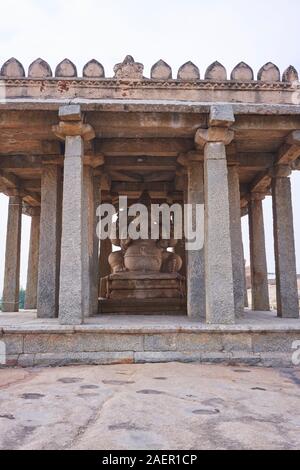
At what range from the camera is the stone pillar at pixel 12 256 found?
1292 cm

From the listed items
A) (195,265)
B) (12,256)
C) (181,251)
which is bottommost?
(195,265)

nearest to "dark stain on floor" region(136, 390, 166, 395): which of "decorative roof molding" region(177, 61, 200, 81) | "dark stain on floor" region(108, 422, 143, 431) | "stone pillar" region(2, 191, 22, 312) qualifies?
"dark stain on floor" region(108, 422, 143, 431)

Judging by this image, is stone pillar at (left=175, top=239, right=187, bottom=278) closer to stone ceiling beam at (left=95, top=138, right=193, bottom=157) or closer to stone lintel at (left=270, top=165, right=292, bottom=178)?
stone lintel at (left=270, top=165, right=292, bottom=178)

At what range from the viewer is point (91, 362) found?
6480 millimetres

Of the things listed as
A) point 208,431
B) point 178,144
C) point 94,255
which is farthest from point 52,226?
point 208,431

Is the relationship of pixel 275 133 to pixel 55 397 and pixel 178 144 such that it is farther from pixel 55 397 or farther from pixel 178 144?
pixel 55 397

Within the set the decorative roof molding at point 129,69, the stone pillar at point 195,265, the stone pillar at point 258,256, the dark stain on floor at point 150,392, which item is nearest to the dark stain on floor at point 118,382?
the dark stain on floor at point 150,392

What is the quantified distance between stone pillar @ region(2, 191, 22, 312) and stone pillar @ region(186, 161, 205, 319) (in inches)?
253

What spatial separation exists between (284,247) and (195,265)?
2.51 metres

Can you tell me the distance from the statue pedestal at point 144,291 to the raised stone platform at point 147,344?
4255 mm

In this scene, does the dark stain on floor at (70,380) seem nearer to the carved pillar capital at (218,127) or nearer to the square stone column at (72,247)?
the square stone column at (72,247)

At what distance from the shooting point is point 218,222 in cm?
721

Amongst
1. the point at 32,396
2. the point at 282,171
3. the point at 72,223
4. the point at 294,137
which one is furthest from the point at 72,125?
the point at 282,171

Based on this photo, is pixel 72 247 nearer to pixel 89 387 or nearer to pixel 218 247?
pixel 218 247
